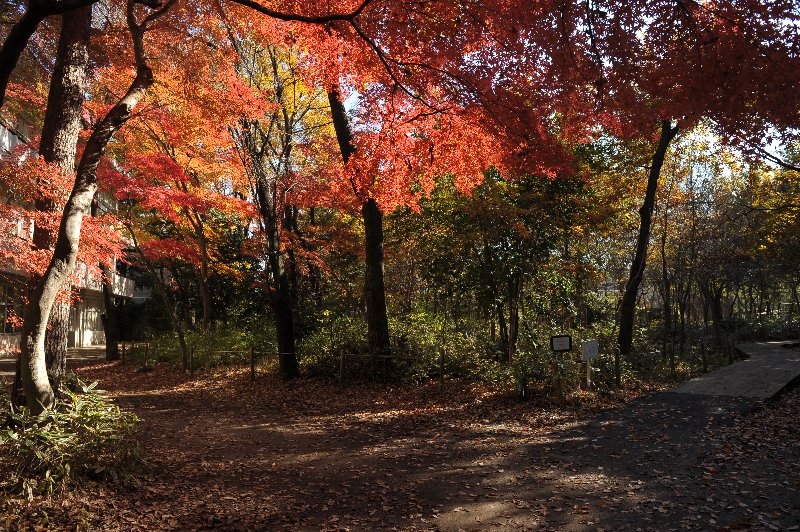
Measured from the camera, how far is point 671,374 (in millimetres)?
13641

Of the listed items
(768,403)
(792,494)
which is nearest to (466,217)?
(768,403)

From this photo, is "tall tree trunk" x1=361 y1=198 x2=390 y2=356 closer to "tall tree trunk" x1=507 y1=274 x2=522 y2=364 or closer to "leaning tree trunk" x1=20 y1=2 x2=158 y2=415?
"tall tree trunk" x1=507 y1=274 x2=522 y2=364

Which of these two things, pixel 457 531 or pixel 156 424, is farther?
pixel 156 424

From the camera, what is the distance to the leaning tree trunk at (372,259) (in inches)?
491

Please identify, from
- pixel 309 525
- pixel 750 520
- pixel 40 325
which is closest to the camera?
pixel 750 520

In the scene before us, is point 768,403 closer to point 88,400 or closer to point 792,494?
point 792,494

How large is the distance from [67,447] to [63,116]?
5.23 metres

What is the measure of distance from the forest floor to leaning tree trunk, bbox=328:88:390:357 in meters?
2.01

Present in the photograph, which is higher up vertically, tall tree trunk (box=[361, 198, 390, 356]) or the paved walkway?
tall tree trunk (box=[361, 198, 390, 356])

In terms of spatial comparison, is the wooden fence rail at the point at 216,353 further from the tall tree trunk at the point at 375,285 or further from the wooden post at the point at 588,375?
the wooden post at the point at 588,375

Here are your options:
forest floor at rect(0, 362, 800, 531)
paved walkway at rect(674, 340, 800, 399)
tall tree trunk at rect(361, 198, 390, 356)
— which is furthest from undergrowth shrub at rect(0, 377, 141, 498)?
paved walkway at rect(674, 340, 800, 399)

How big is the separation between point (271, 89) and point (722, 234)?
18.1m

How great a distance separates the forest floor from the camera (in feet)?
15.5

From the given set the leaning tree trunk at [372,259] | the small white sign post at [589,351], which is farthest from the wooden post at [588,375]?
the leaning tree trunk at [372,259]
